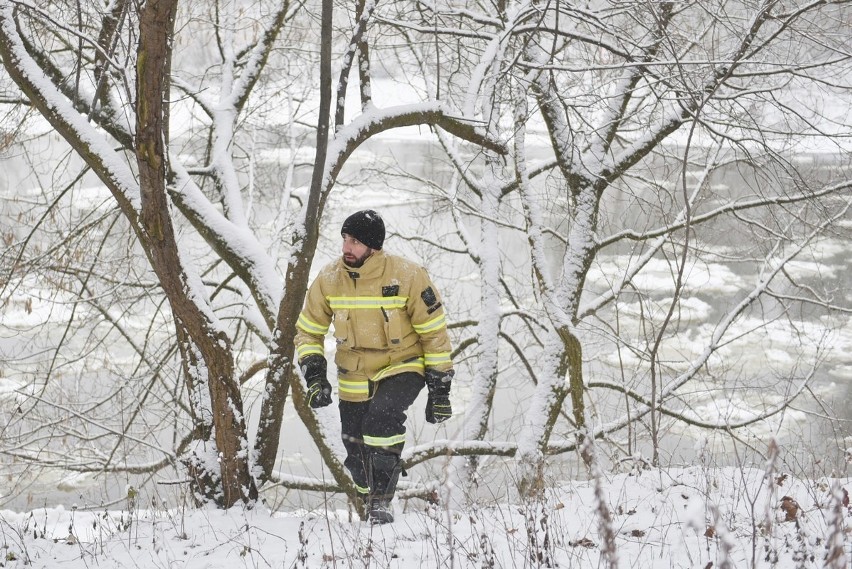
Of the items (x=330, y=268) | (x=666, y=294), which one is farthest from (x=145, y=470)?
(x=666, y=294)

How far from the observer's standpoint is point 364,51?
515 cm

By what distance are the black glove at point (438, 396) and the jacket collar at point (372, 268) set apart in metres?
0.61

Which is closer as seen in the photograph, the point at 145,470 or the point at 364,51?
the point at 364,51

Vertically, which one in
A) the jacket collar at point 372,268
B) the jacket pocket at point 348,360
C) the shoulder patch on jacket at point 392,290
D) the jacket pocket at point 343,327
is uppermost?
the jacket collar at point 372,268

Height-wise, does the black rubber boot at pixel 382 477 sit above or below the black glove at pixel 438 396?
below

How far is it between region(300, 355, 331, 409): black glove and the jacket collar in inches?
20.6

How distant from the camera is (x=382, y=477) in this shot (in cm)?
390

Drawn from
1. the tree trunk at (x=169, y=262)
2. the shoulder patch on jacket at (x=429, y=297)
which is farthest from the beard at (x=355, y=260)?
the tree trunk at (x=169, y=262)

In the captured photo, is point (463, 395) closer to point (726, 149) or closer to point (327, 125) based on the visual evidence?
point (726, 149)

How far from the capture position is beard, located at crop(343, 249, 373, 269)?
3.81 meters

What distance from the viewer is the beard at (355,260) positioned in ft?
12.5

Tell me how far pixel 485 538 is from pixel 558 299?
4.11 m

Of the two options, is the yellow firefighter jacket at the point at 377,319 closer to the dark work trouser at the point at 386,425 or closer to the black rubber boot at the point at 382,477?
the dark work trouser at the point at 386,425

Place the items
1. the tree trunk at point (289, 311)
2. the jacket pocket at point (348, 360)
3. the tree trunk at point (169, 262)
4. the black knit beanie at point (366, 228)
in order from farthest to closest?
the tree trunk at point (289, 311), the jacket pocket at point (348, 360), the black knit beanie at point (366, 228), the tree trunk at point (169, 262)
